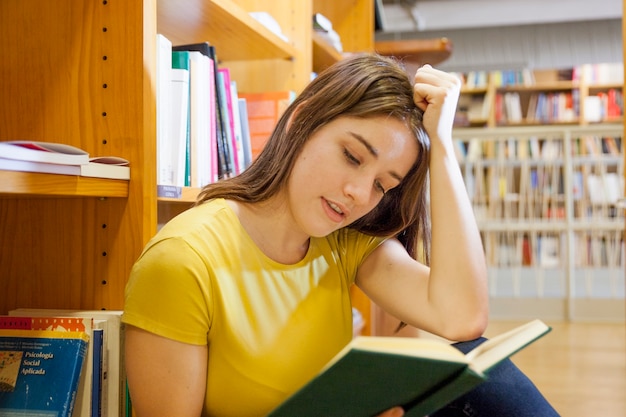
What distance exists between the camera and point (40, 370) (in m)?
0.95

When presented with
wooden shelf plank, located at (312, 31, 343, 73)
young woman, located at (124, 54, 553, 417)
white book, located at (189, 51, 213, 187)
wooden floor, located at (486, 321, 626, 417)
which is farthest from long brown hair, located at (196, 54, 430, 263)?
wooden floor, located at (486, 321, 626, 417)

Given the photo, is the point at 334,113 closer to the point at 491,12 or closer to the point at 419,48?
the point at 419,48

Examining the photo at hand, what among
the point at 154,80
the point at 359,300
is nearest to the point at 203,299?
the point at 154,80

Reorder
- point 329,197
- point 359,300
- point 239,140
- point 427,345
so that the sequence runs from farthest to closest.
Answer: point 359,300 < point 239,140 < point 329,197 < point 427,345

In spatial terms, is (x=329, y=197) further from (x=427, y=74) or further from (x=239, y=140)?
(x=239, y=140)

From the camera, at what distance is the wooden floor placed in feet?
8.32

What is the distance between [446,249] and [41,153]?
1.95ft

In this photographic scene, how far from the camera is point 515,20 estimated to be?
768 centimetres

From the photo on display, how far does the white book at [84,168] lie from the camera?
0.82 meters

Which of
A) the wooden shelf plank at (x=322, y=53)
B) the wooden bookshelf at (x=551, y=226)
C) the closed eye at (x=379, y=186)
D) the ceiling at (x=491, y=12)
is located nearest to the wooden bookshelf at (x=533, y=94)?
the ceiling at (x=491, y=12)

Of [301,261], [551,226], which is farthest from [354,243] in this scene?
[551,226]

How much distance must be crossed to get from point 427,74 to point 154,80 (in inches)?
17.1

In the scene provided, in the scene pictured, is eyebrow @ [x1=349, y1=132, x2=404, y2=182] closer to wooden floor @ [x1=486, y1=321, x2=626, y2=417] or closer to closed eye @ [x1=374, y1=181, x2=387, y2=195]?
closed eye @ [x1=374, y1=181, x2=387, y2=195]

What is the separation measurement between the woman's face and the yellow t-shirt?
0.35 feet
